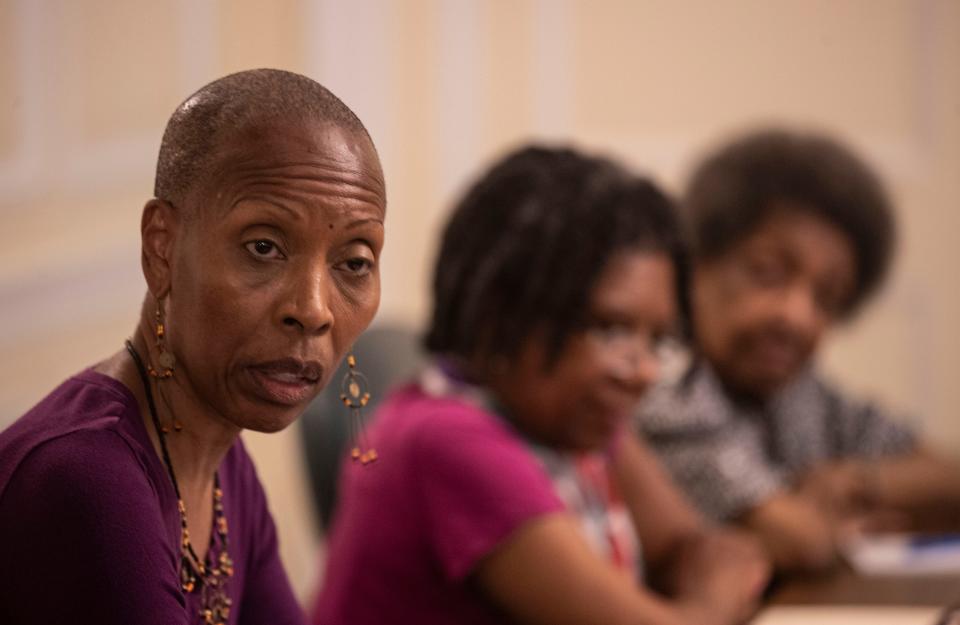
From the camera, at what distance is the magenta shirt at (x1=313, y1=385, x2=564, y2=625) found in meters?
1.16

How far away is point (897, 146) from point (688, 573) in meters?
1.66

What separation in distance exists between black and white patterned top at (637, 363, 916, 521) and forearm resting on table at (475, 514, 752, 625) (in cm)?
59

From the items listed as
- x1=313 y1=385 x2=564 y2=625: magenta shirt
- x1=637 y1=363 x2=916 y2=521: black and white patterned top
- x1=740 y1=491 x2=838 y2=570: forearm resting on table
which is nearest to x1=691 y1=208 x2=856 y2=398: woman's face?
x1=637 y1=363 x2=916 y2=521: black and white patterned top

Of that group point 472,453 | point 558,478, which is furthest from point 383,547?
point 558,478

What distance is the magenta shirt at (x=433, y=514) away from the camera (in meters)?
1.16

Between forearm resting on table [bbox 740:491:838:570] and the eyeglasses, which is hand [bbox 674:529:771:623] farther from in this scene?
the eyeglasses

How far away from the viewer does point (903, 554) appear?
5.69 ft

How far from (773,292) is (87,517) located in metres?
1.45

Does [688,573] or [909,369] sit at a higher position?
[688,573]

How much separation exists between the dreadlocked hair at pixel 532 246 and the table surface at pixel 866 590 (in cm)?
48

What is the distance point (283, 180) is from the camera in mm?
550

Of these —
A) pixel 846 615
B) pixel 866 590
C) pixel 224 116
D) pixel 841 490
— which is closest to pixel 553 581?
pixel 846 615

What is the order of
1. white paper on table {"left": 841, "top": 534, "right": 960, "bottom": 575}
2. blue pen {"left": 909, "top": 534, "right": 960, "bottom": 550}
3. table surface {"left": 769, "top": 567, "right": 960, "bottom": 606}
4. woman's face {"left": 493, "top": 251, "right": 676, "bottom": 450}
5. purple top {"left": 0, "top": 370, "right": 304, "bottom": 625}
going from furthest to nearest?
blue pen {"left": 909, "top": 534, "right": 960, "bottom": 550}, white paper on table {"left": 841, "top": 534, "right": 960, "bottom": 575}, table surface {"left": 769, "top": 567, "right": 960, "bottom": 606}, woman's face {"left": 493, "top": 251, "right": 676, "bottom": 450}, purple top {"left": 0, "top": 370, "right": 304, "bottom": 625}

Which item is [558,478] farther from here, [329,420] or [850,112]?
[850,112]
